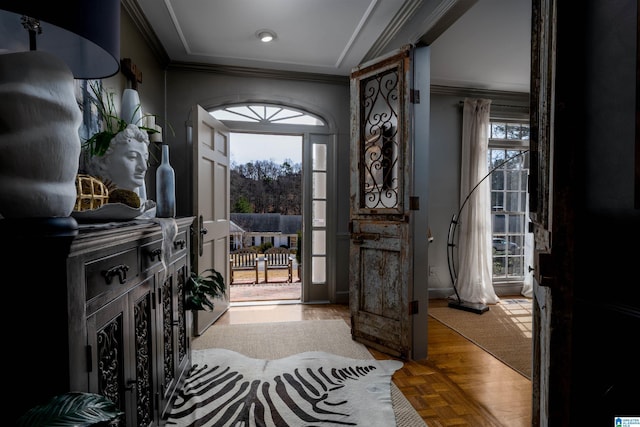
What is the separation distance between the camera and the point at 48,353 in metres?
0.74

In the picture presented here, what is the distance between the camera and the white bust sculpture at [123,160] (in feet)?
4.63

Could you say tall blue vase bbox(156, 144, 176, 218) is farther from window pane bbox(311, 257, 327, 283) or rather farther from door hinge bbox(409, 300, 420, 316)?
window pane bbox(311, 257, 327, 283)

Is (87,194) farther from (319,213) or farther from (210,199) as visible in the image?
(319,213)

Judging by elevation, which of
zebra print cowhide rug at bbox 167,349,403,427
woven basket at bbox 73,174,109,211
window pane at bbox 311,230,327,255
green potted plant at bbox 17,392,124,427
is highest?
woven basket at bbox 73,174,109,211

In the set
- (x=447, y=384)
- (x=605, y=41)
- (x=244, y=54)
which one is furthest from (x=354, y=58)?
(x=447, y=384)

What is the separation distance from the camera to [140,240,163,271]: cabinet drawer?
1.32 m

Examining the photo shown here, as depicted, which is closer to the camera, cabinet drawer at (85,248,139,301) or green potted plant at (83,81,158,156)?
cabinet drawer at (85,248,139,301)

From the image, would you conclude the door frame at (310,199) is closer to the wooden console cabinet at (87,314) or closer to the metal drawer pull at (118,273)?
the wooden console cabinet at (87,314)

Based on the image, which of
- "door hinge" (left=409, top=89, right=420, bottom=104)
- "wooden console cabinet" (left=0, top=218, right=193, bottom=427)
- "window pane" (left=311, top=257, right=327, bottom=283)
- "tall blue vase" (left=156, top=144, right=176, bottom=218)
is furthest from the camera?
"window pane" (left=311, top=257, right=327, bottom=283)

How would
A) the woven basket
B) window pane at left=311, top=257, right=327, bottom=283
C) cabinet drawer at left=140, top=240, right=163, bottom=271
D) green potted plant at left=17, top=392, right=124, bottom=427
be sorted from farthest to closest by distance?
1. window pane at left=311, top=257, right=327, bottom=283
2. cabinet drawer at left=140, top=240, right=163, bottom=271
3. the woven basket
4. green potted plant at left=17, top=392, right=124, bottom=427

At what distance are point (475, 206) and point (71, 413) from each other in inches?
173

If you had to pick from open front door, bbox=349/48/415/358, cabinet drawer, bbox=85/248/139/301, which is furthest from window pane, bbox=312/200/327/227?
cabinet drawer, bbox=85/248/139/301

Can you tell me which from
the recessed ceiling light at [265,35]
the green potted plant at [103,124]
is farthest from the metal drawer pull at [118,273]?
the recessed ceiling light at [265,35]

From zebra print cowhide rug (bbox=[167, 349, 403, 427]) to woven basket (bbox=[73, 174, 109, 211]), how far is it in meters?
1.29
